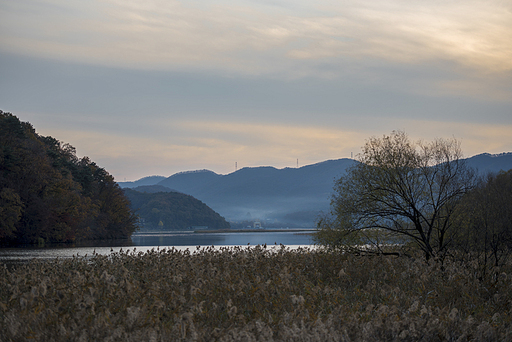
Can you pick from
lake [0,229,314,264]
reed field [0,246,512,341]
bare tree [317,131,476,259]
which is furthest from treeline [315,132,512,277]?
reed field [0,246,512,341]

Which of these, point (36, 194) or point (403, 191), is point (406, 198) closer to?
point (403, 191)

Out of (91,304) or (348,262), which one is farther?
(348,262)

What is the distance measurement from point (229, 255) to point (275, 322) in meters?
9.44

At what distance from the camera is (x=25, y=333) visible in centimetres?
745

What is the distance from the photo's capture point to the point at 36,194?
6781cm

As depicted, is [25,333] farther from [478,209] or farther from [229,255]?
[478,209]

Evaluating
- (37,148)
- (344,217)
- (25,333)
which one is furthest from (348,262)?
(37,148)

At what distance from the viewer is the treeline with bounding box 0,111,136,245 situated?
60975 mm

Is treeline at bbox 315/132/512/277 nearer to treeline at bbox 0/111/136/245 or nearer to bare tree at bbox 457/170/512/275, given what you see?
bare tree at bbox 457/170/512/275

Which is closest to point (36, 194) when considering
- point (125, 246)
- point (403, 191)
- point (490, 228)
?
point (125, 246)

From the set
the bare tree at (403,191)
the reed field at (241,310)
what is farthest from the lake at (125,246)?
the reed field at (241,310)

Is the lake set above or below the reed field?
below

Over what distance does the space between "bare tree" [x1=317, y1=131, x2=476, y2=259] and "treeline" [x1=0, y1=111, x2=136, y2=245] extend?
4784 centimetres

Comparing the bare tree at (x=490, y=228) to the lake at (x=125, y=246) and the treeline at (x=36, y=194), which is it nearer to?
the lake at (x=125, y=246)
